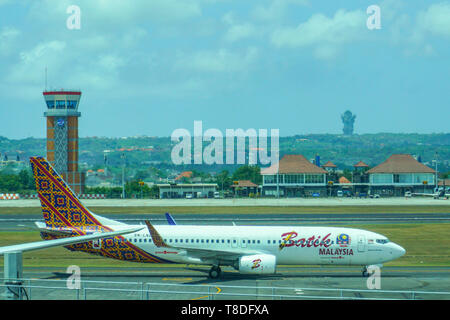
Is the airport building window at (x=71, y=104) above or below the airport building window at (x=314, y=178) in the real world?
above

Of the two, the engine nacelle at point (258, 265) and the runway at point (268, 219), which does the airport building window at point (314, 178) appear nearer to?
the runway at point (268, 219)

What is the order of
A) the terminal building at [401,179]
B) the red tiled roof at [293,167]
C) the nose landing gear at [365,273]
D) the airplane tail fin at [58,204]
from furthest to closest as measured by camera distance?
the red tiled roof at [293,167] < the terminal building at [401,179] < the airplane tail fin at [58,204] < the nose landing gear at [365,273]

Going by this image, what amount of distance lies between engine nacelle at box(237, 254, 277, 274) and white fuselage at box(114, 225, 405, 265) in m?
1.13

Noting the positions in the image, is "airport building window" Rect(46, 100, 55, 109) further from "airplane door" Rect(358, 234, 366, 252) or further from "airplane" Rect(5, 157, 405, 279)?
"airplane door" Rect(358, 234, 366, 252)

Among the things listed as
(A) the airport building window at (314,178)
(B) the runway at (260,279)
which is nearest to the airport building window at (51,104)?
(A) the airport building window at (314,178)

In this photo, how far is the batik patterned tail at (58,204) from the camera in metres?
41.4

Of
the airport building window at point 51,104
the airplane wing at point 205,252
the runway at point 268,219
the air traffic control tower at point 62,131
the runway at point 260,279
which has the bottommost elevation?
the runway at point 260,279

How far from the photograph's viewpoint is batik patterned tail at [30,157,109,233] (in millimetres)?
41375

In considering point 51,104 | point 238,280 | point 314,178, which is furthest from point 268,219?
point 51,104

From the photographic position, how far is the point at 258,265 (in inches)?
1527

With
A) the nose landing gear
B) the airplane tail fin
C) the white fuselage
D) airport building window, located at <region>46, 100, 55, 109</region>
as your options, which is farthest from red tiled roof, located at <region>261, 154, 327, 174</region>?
the airplane tail fin

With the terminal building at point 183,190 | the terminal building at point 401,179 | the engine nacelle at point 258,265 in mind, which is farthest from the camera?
the terminal building at point 401,179

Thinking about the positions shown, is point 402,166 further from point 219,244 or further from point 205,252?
point 205,252
